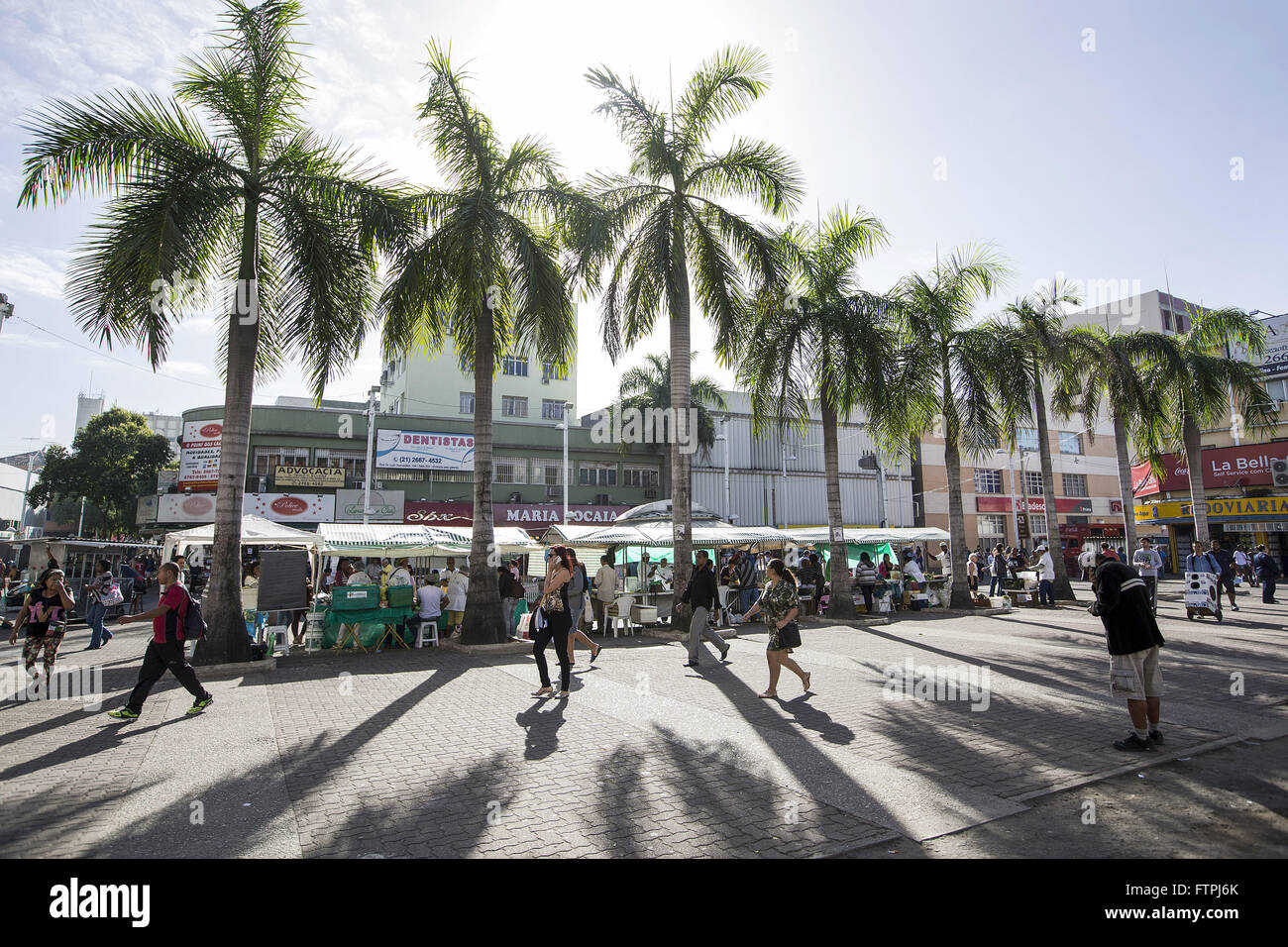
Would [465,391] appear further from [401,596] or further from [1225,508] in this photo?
[1225,508]

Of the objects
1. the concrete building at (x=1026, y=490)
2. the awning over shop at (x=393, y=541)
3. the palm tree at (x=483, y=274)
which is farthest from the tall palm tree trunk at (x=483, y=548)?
the concrete building at (x=1026, y=490)

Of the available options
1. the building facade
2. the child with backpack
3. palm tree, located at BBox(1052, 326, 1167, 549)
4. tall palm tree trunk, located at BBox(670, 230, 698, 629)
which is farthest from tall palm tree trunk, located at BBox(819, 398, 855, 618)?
the building facade

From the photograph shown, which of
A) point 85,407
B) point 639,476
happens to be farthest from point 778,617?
point 85,407

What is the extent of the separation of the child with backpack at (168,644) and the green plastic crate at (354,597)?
5418 millimetres

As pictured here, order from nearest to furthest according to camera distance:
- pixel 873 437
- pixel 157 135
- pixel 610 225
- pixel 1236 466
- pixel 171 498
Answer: pixel 157 135 < pixel 610 225 < pixel 873 437 < pixel 1236 466 < pixel 171 498

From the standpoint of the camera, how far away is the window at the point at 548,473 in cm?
4122

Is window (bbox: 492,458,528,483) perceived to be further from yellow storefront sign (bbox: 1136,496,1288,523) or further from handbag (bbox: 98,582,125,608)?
yellow storefront sign (bbox: 1136,496,1288,523)

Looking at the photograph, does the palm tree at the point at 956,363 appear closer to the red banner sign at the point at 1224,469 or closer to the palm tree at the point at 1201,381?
the palm tree at the point at 1201,381

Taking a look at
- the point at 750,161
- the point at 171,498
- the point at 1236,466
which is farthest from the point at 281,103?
the point at 1236,466

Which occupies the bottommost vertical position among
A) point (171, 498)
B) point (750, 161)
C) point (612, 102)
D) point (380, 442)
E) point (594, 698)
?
point (594, 698)

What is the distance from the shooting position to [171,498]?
35.4 metres
